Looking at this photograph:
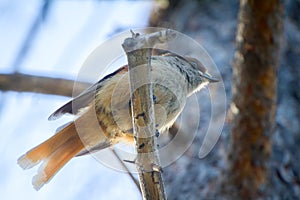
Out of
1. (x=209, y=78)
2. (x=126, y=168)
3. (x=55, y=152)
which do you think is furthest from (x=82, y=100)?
(x=209, y=78)

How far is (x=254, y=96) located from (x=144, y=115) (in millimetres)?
929

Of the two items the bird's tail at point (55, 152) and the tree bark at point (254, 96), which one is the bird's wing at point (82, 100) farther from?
the tree bark at point (254, 96)

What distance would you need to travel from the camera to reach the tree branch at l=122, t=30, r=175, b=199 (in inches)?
88.8

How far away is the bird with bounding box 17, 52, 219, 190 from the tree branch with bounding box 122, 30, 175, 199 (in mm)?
813

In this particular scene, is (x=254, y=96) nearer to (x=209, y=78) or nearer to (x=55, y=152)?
(x=209, y=78)

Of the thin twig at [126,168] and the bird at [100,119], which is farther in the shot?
the bird at [100,119]

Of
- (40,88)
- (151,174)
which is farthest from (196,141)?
(151,174)

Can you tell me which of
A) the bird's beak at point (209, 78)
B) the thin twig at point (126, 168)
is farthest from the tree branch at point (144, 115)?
the bird's beak at point (209, 78)

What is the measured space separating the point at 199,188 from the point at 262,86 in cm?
69

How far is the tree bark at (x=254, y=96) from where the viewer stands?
313 cm

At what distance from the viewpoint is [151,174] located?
239cm

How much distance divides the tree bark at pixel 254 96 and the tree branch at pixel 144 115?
2.84 feet

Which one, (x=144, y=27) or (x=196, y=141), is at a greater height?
(x=144, y=27)

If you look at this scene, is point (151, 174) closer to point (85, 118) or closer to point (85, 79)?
point (85, 118)
